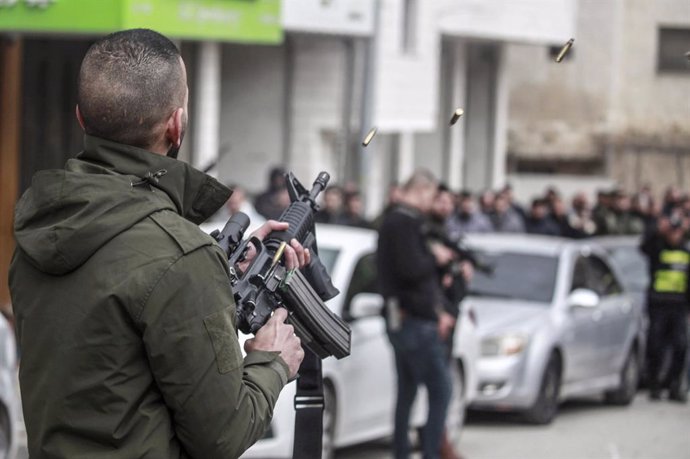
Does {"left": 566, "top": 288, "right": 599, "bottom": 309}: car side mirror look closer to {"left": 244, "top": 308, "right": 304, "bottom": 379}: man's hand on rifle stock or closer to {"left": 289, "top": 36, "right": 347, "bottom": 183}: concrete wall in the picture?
{"left": 289, "top": 36, "right": 347, "bottom": 183}: concrete wall

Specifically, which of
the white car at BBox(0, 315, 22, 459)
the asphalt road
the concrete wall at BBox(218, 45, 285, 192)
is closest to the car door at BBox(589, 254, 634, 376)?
the asphalt road

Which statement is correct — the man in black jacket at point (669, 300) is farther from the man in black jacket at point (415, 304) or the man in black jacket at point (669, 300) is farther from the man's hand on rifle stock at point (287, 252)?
the man's hand on rifle stock at point (287, 252)

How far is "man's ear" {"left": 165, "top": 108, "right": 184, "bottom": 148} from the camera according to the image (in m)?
3.40

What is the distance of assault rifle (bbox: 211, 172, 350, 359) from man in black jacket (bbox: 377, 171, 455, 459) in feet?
17.2

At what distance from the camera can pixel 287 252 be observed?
13.0 ft

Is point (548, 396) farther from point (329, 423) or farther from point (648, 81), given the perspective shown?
point (648, 81)

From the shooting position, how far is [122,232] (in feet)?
10.6

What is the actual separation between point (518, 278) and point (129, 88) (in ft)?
37.0

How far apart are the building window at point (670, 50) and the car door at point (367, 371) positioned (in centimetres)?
3016

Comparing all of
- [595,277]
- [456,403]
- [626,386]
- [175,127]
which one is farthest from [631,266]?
[175,127]

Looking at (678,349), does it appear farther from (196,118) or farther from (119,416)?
(119,416)

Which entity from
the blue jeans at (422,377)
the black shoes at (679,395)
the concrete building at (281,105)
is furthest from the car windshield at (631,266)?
the blue jeans at (422,377)

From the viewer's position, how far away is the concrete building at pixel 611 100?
38.9m

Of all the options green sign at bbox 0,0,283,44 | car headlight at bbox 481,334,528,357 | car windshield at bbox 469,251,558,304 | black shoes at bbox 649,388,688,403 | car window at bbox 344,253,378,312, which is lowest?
black shoes at bbox 649,388,688,403
